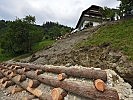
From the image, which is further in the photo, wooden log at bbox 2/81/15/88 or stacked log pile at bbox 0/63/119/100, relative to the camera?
wooden log at bbox 2/81/15/88

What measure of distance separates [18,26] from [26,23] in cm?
169

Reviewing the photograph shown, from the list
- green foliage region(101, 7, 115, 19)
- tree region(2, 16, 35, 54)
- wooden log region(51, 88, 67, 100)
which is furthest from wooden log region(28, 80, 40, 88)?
tree region(2, 16, 35, 54)

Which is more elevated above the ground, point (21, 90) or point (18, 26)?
point (18, 26)

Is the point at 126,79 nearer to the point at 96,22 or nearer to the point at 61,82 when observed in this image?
the point at 61,82

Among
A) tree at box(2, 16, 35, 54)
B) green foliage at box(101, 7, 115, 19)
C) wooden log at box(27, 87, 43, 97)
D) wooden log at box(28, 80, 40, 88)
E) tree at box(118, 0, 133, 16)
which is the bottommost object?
wooden log at box(27, 87, 43, 97)

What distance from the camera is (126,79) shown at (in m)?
11.4

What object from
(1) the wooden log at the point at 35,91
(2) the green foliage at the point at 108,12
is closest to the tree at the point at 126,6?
(2) the green foliage at the point at 108,12

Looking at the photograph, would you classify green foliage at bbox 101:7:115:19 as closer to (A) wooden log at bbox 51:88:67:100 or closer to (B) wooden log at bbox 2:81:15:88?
(B) wooden log at bbox 2:81:15:88

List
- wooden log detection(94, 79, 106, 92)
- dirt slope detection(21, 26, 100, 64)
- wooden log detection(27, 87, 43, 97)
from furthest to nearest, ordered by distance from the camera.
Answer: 1. dirt slope detection(21, 26, 100, 64)
2. wooden log detection(27, 87, 43, 97)
3. wooden log detection(94, 79, 106, 92)

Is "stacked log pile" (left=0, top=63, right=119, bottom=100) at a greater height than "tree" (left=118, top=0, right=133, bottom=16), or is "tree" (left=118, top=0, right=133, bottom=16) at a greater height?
"tree" (left=118, top=0, right=133, bottom=16)

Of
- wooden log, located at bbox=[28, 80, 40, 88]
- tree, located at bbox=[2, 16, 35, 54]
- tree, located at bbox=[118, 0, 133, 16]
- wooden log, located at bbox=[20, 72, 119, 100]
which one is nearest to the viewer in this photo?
wooden log, located at bbox=[20, 72, 119, 100]

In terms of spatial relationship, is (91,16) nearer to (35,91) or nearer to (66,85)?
(35,91)

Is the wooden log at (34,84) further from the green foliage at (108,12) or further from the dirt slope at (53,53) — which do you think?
the green foliage at (108,12)

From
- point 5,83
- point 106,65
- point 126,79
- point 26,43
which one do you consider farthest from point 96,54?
point 26,43
